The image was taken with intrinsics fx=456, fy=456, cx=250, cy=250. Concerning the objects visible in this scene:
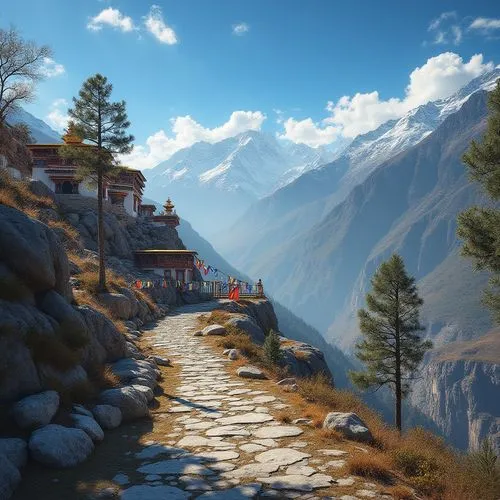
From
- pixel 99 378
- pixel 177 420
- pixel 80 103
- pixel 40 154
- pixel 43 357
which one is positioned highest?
pixel 40 154


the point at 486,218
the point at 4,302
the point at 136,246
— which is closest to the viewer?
the point at 4,302

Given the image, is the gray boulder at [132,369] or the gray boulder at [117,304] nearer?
the gray boulder at [132,369]

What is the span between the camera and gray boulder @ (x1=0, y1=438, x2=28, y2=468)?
6203 mm

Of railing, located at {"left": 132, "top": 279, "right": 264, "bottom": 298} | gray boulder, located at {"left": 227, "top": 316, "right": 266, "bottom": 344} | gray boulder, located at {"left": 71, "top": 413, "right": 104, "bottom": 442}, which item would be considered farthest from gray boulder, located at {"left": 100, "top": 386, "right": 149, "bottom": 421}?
railing, located at {"left": 132, "top": 279, "right": 264, "bottom": 298}

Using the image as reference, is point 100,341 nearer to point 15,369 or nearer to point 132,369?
point 132,369

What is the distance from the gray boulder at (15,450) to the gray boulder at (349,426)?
493 cm

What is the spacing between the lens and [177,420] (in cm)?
923

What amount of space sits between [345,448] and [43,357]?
5524mm

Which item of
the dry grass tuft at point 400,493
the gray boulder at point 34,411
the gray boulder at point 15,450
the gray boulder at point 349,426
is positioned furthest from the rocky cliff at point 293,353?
the gray boulder at point 15,450

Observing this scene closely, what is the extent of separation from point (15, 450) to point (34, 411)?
794 mm

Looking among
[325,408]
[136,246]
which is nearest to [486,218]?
[325,408]

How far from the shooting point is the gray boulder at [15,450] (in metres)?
6.20

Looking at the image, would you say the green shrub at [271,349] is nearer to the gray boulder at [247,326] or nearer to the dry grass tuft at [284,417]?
the dry grass tuft at [284,417]

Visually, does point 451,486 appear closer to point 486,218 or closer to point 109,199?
point 486,218
